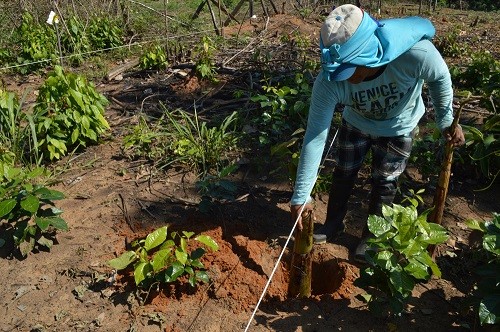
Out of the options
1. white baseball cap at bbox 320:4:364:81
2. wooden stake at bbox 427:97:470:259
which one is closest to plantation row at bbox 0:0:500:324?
wooden stake at bbox 427:97:470:259

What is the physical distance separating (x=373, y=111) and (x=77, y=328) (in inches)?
77.6

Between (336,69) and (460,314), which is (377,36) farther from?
(460,314)

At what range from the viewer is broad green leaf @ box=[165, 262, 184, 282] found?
2500 mm

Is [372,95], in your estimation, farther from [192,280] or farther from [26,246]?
[26,246]

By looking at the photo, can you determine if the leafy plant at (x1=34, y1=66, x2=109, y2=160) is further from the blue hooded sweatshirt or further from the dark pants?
the blue hooded sweatshirt

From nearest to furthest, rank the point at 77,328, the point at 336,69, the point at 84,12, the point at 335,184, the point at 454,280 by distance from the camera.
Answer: the point at 336,69
the point at 77,328
the point at 454,280
the point at 335,184
the point at 84,12

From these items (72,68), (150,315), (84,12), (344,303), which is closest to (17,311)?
(150,315)

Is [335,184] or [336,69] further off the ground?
[336,69]

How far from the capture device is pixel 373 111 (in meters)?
2.55

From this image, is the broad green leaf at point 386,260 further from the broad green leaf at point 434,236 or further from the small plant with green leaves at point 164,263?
the small plant with green leaves at point 164,263

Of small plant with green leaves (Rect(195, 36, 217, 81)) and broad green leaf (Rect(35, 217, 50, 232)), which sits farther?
small plant with green leaves (Rect(195, 36, 217, 81))

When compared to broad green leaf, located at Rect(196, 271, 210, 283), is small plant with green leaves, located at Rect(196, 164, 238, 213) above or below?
above

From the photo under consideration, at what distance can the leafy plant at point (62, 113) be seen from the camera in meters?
3.88

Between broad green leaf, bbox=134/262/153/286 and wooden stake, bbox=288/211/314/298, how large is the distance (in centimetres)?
79
